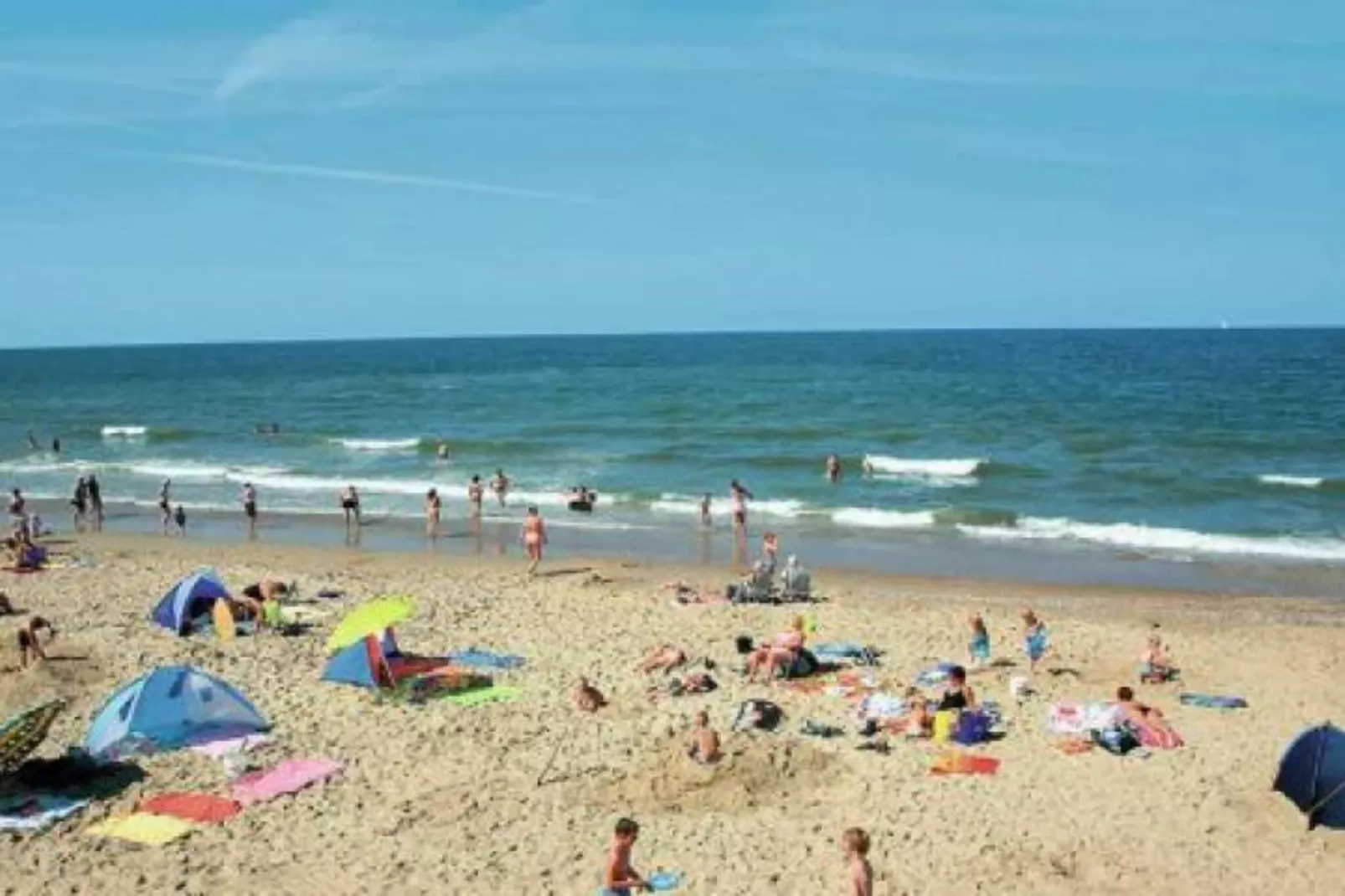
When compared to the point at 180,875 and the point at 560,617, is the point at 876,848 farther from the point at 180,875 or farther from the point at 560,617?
the point at 560,617

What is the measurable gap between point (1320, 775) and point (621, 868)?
241 inches

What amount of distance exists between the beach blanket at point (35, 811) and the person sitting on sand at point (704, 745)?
18.5ft

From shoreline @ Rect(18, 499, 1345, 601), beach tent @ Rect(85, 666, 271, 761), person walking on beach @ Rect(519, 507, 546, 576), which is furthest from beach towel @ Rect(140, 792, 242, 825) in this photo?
shoreline @ Rect(18, 499, 1345, 601)

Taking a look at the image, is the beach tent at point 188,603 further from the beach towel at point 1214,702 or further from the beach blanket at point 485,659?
the beach towel at point 1214,702

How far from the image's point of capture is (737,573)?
2392 cm

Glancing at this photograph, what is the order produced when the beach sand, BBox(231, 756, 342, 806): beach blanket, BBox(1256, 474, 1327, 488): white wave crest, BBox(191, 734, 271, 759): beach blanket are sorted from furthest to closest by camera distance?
BBox(1256, 474, 1327, 488): white wave crest < BBox(191, 734, 271, 759): beach blanket < BBox(231, 756, 342, 806): beach blanket < the beach sand

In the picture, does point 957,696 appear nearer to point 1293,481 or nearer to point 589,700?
point 589,700

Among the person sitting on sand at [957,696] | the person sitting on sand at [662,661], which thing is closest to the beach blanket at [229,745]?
the person sitting on sand at [662,661]

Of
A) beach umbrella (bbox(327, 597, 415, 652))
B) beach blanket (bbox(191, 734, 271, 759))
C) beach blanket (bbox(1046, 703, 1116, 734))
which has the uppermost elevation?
beach umbrella (bbox(327, 597, 415, 652))

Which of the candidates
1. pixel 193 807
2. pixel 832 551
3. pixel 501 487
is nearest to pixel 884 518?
pixel 832 551

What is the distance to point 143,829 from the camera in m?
11.4

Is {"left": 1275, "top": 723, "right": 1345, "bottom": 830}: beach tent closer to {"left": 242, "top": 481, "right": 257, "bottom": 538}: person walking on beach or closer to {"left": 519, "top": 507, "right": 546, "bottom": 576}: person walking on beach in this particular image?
{"left": 519, "top": 507, "right": 546, "bottom": 576}: person walking on beach

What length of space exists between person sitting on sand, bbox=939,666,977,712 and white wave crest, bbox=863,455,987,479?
2383cm

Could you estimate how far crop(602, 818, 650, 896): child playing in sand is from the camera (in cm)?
1008
